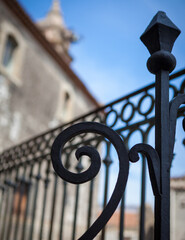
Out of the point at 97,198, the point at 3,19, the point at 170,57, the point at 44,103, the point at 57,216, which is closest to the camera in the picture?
the point at 170,57

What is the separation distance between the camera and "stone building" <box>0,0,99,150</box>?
30.4 feet

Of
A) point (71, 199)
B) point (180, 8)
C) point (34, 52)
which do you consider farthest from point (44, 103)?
point (180, 8)

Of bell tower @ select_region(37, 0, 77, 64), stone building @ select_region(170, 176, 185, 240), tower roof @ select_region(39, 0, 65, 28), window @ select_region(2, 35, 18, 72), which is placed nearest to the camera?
stone building @ select_region(170, 176, 185, 240)

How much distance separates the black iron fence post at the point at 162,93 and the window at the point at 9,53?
30.1ft

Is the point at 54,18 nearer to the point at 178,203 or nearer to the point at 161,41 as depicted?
the point at 178,203

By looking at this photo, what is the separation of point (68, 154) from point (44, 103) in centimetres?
885

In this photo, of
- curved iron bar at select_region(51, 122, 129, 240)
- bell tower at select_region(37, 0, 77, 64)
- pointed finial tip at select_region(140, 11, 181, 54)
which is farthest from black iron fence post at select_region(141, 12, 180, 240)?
bell tower at select_region(37, 0, 77, 64)

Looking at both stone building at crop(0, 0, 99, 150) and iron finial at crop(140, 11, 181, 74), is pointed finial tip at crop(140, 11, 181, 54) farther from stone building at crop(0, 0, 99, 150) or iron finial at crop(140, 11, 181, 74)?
stone building at crop(0, 0, 99, 150)

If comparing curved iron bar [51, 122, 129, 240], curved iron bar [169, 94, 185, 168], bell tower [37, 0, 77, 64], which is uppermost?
bell tower [37, 0, 77, 64]

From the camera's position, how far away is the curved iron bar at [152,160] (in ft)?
2.70

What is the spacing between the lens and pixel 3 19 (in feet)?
30.8

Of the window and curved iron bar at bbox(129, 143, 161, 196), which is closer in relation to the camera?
curved iron bar at bbox(129, 143, 161, 196)

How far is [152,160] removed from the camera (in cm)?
82

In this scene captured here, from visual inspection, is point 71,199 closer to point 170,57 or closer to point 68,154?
point 68,154
